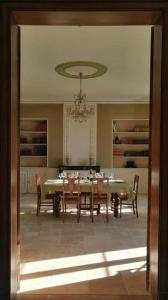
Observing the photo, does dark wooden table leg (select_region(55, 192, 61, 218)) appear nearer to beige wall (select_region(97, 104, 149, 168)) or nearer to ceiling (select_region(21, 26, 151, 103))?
ceiling (select_region(21, 26, 151, 103))

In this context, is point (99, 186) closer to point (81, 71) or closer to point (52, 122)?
point (81, 71)

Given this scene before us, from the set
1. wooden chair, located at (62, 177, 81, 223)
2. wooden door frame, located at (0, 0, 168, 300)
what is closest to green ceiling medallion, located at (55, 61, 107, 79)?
wooden chair, located at (62, 177, 81, 223)

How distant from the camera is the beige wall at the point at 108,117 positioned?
29.9ft

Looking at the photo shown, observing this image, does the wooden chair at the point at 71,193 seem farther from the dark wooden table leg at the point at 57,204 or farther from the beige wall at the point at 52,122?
the beige wall at the point at 52,122

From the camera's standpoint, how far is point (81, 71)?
575 centimetres

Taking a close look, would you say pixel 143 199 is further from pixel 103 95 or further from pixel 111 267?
pixel 111 267

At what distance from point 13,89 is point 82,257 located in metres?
2.50

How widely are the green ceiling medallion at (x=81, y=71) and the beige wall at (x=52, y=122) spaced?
303cm

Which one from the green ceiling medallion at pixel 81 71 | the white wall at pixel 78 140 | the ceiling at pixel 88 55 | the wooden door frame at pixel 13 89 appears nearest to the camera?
the wooden door frame at pixel 13 89

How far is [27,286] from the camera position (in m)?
3.08

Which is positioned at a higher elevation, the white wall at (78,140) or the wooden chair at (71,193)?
the white wall at (78,140)

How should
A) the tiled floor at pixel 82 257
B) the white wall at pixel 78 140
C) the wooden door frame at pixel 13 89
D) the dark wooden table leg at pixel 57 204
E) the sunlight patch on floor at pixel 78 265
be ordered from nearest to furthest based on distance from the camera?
the wooden door frame at pixel 13 89
the tiled floor at pixel 82 257
the sunlight patch on floor at pixel 78 265
the dark wooden table leg at pixel 57 204
the white wall at pixel 78 140

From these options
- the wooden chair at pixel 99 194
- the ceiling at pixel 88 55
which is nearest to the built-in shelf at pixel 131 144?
the ceiling at pixel 88 55
